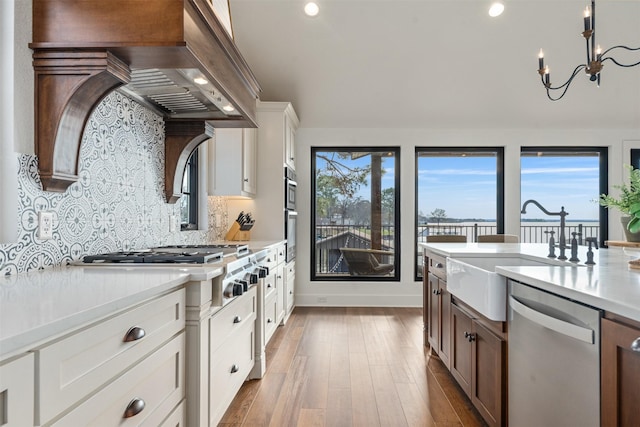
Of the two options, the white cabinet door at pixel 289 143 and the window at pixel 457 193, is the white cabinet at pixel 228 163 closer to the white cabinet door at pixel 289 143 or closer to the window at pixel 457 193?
the white cabinet door at pixel 289 143

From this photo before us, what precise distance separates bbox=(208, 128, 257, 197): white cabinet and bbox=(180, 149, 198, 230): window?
7.0 inches

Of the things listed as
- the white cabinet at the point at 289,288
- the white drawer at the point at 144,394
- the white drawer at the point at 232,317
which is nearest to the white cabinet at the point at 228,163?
the white cabinet at the point at 289,288

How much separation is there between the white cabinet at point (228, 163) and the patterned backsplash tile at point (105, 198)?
2.46 ft

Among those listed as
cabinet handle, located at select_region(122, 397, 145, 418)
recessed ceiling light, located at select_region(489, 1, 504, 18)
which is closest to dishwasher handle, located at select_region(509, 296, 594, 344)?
cabinet handle, located at select_region(122, 397, 145, 418)

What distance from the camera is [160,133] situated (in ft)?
8.28

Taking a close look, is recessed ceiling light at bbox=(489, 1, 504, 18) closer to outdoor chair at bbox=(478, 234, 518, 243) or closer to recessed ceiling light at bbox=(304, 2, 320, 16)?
recessed ceiling light at bbox=(304, 2, 320, 16)

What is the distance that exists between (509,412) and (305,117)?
3.96 m

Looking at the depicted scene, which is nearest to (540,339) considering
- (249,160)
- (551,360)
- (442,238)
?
(551,360)

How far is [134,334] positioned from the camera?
111 cm

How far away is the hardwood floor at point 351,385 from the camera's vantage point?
7.07ft

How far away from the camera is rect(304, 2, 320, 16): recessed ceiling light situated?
3695 millimetres

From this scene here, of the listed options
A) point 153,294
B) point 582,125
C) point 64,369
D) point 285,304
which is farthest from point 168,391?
point 582,125

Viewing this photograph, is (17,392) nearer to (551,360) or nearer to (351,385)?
(551,360)

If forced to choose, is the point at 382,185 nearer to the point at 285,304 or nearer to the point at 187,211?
the point at 285,304
